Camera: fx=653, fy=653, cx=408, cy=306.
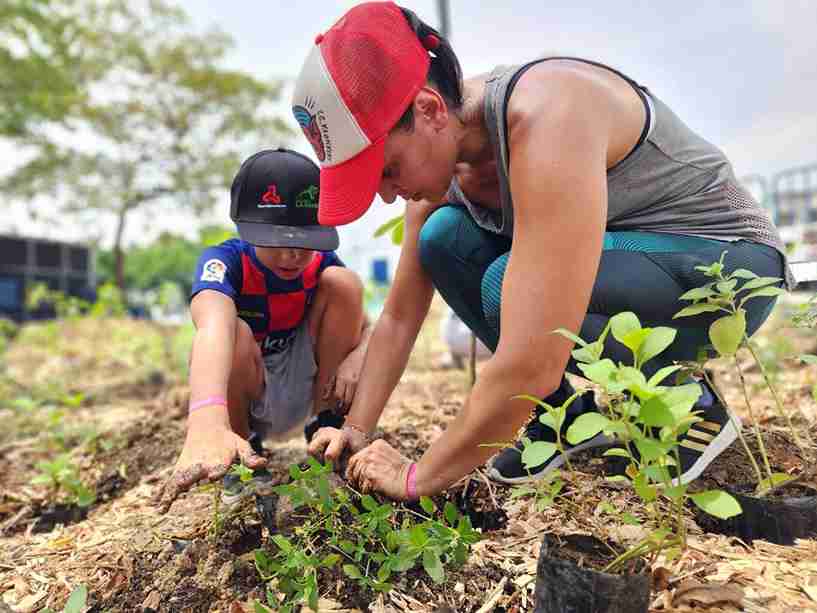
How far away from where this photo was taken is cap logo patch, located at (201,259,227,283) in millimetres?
1780

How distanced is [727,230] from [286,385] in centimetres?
136

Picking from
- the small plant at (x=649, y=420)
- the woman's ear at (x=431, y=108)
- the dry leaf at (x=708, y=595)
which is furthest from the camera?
the woman's ear at (x=431, y=108)

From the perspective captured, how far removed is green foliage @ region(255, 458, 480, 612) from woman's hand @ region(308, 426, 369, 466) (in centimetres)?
13

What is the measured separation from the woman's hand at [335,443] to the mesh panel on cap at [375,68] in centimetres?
69

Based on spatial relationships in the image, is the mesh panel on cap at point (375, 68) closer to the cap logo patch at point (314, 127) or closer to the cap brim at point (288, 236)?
the cap logo patch at point (314, 127)

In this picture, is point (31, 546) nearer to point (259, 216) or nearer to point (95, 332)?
point (259, 216)

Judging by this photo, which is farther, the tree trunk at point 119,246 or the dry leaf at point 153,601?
the tree trunk at point 119,246

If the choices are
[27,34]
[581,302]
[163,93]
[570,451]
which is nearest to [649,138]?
[581,302]

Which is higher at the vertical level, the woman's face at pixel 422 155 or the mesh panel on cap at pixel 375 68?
the mesh panel on cap at pixel 375 68

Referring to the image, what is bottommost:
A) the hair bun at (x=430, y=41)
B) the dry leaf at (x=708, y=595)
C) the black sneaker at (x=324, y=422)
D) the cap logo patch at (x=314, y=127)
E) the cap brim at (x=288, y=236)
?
the black sneaker at (x=324, y=422)

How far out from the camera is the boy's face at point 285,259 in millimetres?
1868

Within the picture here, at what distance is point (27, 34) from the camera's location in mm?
10391

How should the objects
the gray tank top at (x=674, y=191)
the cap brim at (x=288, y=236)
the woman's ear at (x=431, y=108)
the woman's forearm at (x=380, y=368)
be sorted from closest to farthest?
the woman's ear at (x=431, y=108)
the gray tank top at (x=674, y=191)
the woman's forearm at (x=380, y=368)
the cap brim at (x=288, y=236)

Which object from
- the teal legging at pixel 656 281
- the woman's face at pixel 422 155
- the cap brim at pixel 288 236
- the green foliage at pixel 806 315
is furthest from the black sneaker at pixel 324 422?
the green foliage at pixel 806 315
